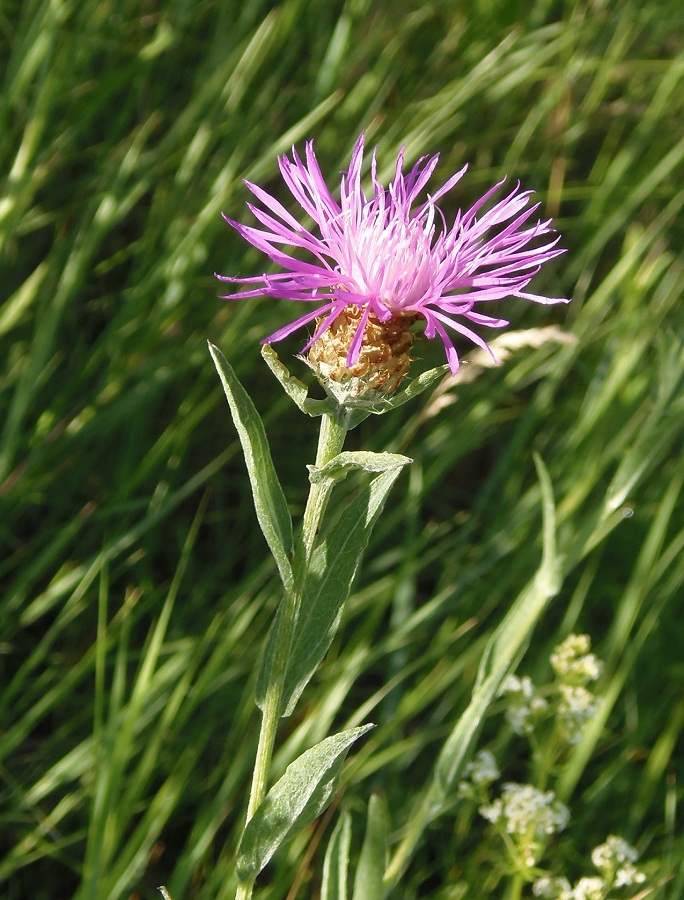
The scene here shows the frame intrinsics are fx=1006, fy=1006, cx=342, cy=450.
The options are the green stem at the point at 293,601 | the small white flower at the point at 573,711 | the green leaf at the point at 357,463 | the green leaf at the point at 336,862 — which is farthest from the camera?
the small white flower at the point at 573,711

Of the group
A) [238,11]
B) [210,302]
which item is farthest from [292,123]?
[210,302]

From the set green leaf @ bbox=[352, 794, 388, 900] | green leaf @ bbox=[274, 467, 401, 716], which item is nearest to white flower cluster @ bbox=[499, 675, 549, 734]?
green leaf @ bbox=[352, 794, 388, 900]

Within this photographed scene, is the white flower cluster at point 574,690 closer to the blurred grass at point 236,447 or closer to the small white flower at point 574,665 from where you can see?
the small white flower at point 574,665

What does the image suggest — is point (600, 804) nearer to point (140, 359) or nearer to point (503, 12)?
point (140, 359)

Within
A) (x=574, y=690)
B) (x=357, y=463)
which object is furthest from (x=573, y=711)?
(x=357, y=463)

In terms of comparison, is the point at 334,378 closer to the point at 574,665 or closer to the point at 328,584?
the point at 328,584

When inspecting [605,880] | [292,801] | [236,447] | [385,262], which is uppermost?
[385,262]

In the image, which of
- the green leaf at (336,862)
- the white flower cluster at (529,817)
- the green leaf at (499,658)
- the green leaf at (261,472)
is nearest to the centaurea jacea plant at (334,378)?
the green leaf at (261,472)
